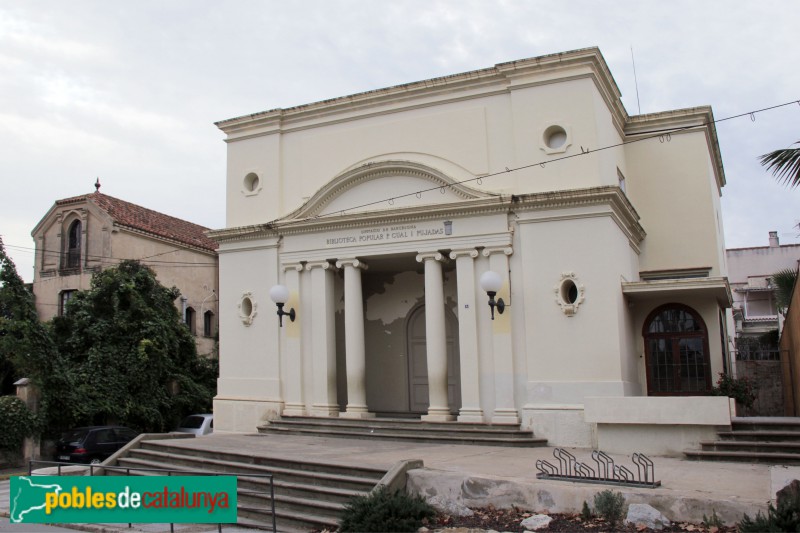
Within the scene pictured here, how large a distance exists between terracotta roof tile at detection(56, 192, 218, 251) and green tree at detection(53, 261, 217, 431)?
166 inches

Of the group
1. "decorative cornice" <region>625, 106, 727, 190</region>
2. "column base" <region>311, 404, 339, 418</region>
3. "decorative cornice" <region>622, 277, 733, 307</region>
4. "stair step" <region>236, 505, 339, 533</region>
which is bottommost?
"stair step" <region>236, 505, 339, 533</region>

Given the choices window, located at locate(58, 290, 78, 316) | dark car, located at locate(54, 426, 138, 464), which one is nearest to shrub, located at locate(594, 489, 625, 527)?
dark car, located at locate(54, 426, 138, 464)

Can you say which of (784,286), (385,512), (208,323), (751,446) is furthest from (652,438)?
(208,323)

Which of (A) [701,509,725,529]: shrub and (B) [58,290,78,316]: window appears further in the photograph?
(B) [58,290,78,316]: window

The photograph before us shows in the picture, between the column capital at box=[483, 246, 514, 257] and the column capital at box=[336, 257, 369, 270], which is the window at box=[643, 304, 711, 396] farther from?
the column capital at box=[336, 257, 369, 270]

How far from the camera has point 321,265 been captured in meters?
19.1

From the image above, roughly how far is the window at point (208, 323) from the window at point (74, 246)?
19.3ft

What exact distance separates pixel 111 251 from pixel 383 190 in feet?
47.8

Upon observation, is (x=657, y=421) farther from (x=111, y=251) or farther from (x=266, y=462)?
(x=111, y=251)

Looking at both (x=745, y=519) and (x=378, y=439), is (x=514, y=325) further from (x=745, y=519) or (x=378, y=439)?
(x=745, y=519)

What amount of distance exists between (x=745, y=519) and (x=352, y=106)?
46.2ft

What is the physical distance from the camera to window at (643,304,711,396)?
57.3 feet

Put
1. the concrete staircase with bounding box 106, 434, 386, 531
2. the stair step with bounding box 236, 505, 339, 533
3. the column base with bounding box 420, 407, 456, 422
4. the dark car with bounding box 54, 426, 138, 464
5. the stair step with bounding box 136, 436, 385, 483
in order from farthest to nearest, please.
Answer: the dark car with bounding box 54, 426, 138, 464, the column base with bounding box 420, 407, 456, 422, the stair step with bounding box 136, 436, 385, 483, the concrete staircase with bounding box 106, 434, 386, 531, the stair step with bounding box 236, 505, 339, 533

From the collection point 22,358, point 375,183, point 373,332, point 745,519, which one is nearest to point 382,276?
point 373,332
